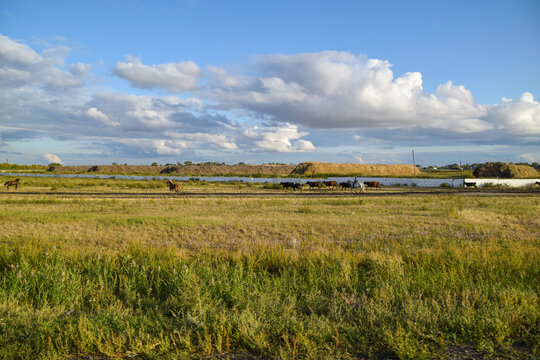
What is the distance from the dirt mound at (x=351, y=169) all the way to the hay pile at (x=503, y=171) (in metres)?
70.1

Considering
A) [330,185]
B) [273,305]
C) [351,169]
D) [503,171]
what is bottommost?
[273,305]

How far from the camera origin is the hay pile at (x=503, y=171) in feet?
265

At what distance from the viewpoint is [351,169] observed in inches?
6801

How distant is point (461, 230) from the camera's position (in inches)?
588

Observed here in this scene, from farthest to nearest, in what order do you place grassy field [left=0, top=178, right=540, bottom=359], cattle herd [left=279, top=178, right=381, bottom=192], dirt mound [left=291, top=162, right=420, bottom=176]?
1. dirt mound [left=291, top=162, right=420, bottom=176]
2. cattle herd [left=279, top=178, right=381, bottom=192]
3. grassy field [left=0, top=178, right=540, bottom=359]

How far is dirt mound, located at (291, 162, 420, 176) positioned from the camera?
160m

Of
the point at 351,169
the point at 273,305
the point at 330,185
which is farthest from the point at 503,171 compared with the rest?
the point at 273,305

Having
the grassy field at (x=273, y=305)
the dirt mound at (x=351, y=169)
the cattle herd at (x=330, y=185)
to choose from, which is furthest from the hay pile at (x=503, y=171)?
the grassy field at (x=273, y=305)

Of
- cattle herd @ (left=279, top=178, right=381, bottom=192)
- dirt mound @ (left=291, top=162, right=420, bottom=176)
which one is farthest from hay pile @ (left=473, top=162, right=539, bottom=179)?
dirt mound @ (left=291, top=162, right=420, bottom=176)

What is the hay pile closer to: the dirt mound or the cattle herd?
the cattle herd

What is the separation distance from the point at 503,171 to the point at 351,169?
91.9 metres

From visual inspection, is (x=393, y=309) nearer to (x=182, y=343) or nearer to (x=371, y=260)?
(x=371, y=260)

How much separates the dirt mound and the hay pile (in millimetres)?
70144

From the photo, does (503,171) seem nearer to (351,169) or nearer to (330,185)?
(330,185)
